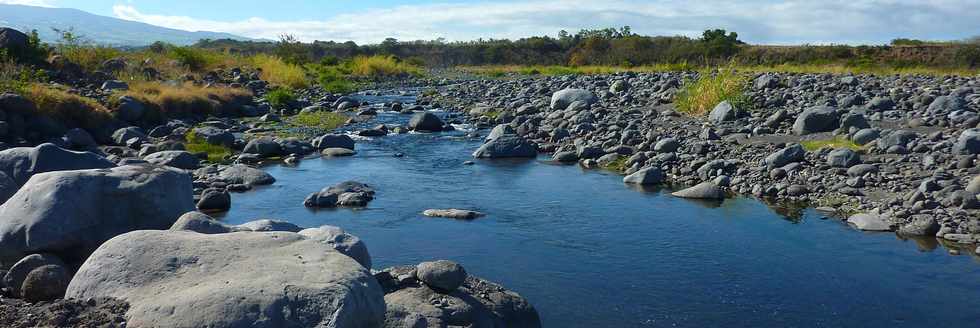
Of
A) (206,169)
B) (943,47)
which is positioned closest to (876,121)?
(206,169)

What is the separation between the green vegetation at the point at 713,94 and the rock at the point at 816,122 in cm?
311

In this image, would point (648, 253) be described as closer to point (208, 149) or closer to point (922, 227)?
point (922, 227)

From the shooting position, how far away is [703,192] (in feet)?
43.0

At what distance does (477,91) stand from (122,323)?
3197cm

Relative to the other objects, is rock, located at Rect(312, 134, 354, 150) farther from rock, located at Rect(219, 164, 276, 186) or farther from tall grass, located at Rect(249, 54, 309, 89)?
tall grass, located at Rect(249, 54, 309, 89)

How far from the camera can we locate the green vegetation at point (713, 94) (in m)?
21.0

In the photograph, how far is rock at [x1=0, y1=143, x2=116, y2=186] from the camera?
9.73 metres

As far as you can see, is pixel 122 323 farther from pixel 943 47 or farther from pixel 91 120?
pixel 943 47

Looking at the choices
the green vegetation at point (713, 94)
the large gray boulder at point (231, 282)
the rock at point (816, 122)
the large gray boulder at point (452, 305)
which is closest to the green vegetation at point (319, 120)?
the green vegetation at point (713, 94)

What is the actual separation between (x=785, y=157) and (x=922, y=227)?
13.0 feet

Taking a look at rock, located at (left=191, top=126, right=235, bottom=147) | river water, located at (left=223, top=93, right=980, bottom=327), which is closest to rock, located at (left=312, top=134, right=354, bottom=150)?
rock, located at (left=191, top=126, right=235, bottom=147)

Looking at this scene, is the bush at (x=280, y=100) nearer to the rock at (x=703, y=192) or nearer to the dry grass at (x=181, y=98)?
the dry grass at (x=181, y=98)

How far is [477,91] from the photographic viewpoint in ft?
121

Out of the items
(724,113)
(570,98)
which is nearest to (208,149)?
(570,98)
